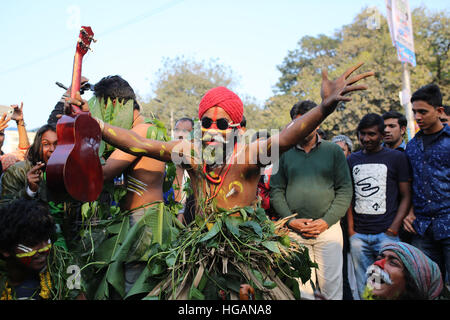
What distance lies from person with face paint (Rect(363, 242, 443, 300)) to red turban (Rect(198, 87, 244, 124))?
4.96 ft

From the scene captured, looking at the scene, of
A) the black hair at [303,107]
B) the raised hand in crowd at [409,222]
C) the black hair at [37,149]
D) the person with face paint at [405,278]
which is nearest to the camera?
the person with face paint at [405,278]

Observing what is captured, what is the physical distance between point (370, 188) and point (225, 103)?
7.30 ft

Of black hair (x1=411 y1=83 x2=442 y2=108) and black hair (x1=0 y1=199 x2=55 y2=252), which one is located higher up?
black hair (x1=411 y1=83 x2=442 y2=108)

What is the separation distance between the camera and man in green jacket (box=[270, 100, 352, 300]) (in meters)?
4.01

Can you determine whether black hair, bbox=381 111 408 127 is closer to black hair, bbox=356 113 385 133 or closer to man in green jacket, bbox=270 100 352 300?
black hair, bbox=356 113 385 133

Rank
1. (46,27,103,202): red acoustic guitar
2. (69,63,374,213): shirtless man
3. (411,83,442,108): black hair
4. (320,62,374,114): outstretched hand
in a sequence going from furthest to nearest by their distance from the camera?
(411,83,442,108): black hair < (69,63,374,213): shirtless man < (46,27,103,202): red acoustic guitar < (320,62,374,114): outstretched hand

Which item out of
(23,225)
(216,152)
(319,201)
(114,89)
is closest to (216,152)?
(216,152)

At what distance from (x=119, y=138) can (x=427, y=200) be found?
118 inches

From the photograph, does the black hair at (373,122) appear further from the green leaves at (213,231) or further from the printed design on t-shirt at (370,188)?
the green leaves at (213,231)

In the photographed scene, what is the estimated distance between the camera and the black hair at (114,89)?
322 cm

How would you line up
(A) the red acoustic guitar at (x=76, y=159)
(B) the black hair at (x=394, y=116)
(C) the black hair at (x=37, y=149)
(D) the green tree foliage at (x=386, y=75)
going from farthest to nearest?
(D) the green tree foliage at (x=386, y=75), (B) the black hair at (x=394, y=116), (C) the black hair at (x=37, y=149), (A) the red acoustic guitar at (x=76, y=159)

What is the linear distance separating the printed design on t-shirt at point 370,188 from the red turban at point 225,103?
6.62 feet

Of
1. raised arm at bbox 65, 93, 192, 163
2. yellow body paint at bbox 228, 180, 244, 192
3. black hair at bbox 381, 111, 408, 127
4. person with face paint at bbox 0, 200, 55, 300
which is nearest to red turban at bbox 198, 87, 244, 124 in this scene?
raised arm at bbox 65, 93, 192, 163

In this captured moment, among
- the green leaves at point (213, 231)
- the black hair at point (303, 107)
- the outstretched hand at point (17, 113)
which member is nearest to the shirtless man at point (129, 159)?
the green leaves at point (213, 231)
